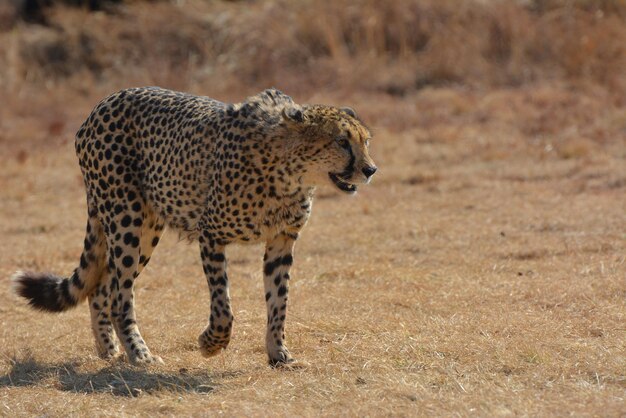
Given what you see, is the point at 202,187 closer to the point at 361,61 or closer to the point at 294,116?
the point at 294,116

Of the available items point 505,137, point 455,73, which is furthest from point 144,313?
point 455,73

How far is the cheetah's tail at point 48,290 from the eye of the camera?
18.9 ft

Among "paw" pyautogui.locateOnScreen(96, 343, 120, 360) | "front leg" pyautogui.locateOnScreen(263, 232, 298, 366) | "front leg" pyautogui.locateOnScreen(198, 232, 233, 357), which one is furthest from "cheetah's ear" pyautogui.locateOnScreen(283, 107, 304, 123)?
"paw" pyautogui.locateOnScreen(96, 343, 120, 360)

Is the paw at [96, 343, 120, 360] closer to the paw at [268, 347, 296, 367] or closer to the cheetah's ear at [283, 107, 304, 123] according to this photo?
the paw at [268, 347, 296, 367]

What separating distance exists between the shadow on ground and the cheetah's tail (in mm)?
406

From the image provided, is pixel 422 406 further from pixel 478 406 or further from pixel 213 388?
pixel 213 388

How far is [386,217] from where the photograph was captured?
347 inches

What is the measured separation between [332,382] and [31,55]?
41.8 ft

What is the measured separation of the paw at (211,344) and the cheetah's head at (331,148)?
2.67 feet

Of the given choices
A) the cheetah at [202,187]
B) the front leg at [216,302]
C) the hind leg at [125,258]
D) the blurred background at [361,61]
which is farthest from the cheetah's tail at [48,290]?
→ the blurred background at [361,61]

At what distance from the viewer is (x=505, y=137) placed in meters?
11.5

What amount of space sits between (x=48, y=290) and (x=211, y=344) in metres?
1.08

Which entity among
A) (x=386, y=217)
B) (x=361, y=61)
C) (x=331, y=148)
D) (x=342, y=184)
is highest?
(x=331, y=148)

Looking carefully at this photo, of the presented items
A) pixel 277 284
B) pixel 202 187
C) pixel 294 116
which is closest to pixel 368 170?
pixel 294 116
